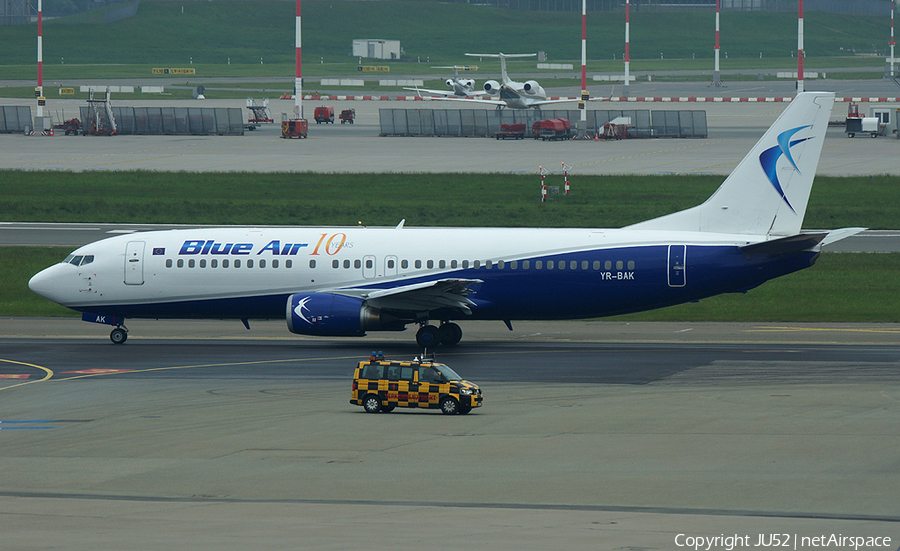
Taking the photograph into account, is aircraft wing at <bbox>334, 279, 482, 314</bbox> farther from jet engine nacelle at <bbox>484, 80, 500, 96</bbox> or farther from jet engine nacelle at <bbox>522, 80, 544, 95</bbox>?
jet engine nacelle at <bbox>484, 80, 500, 96</bbox>

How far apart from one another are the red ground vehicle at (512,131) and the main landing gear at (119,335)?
77028mm

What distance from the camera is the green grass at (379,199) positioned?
2756 inches

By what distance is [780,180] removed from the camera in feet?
134

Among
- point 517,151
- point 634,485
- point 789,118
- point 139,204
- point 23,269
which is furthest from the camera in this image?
point 517,151

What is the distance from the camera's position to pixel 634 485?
22.3 m

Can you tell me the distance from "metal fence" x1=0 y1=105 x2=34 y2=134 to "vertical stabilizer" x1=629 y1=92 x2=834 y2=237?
320 ft

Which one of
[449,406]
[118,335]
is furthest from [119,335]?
[449,406]

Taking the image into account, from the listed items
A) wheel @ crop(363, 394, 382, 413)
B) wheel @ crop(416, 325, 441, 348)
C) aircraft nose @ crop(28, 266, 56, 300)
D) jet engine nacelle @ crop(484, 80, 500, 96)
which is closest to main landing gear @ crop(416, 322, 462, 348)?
wheel @ crop(416, 325, 441, 348)

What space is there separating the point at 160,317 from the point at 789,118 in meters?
24.6

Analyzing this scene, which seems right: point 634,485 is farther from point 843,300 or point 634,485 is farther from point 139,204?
point 139,204

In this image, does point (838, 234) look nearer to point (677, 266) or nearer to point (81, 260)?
point (677, 266)

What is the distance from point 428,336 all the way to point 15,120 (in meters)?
94.9

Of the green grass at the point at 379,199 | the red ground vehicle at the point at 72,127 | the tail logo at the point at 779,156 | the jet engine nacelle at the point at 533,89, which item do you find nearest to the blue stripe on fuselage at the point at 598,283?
the tail logo at the point at 779,156

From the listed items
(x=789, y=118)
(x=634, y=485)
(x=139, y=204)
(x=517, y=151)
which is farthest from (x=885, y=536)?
(x=517, y=151)
